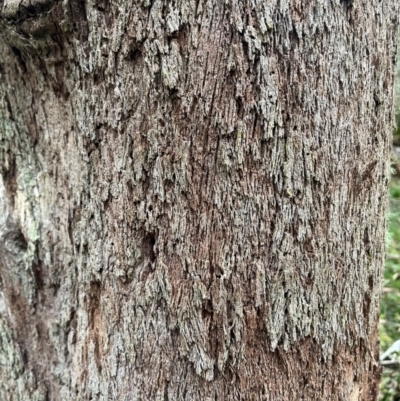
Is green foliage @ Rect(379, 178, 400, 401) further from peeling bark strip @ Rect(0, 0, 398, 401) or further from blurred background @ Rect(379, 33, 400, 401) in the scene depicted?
peeling bark strip @ Rect(0, 0, 398, 401)

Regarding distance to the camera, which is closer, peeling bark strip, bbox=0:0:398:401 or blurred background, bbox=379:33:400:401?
peeling bark strip, bbox=0:0:398:401

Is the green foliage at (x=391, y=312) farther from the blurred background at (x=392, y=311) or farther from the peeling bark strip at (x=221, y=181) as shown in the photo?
the peeling bark strip at (x=221, y=181)

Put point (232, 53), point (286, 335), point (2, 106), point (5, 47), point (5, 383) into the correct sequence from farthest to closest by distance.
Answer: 1. point (5, 383)
2. point (2, 106)
3. point (5, 47)
4. point (286, 335)
5. point (232, 53)

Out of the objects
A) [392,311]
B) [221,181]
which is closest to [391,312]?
[392,311]

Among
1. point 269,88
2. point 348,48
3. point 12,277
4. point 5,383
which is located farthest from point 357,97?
point 5,383

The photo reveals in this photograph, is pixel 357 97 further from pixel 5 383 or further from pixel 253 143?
pixel 5 383

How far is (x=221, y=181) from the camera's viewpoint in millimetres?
948

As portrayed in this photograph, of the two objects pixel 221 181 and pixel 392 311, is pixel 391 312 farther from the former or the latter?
pixel 221 181

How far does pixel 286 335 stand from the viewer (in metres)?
1.00

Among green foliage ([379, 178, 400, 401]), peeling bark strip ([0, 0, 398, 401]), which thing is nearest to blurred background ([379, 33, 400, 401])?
green foliage ([379, 178, 400, 401])

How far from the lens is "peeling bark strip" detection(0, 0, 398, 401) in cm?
91

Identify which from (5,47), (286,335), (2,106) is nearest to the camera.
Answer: (286,335)

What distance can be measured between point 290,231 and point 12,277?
2.89 ft

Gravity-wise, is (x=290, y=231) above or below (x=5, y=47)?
below
